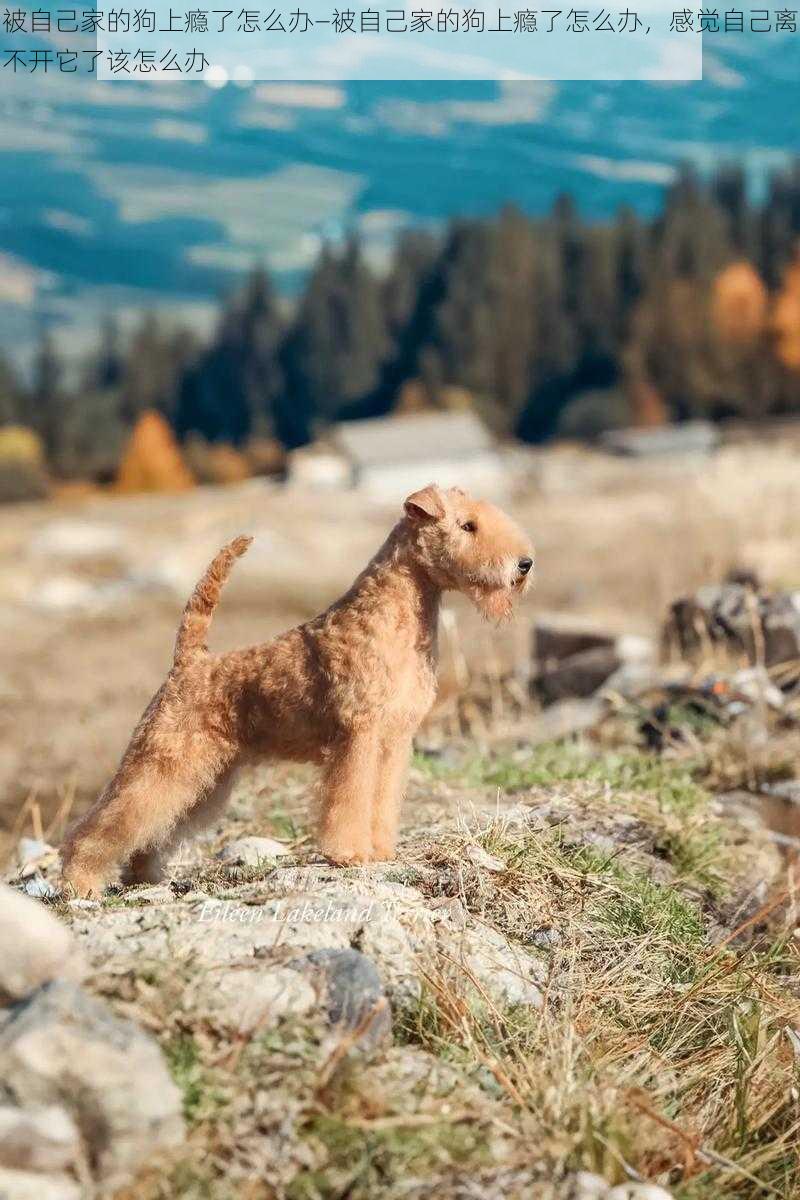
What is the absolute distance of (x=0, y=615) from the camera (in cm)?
2762

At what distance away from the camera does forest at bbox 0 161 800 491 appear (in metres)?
83.6

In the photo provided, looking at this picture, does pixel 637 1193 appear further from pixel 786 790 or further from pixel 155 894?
pixel 786 790

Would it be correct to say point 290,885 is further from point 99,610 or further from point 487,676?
point 99,610

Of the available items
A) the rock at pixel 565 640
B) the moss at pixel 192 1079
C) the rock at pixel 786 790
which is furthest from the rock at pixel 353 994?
the rock at pixel 565 640

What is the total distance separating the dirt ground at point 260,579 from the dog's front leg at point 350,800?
10.3 ft

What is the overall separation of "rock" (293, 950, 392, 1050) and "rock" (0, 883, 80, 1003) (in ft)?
2.57

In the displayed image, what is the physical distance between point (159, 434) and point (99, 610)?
70.3 metres

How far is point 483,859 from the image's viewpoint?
5812mm

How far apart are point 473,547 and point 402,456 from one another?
209ft

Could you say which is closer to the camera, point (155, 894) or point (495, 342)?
point (155, 894)

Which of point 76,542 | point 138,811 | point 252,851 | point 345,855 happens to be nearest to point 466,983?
point 345,855

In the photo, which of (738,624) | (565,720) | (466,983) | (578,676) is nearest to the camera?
(466,983)

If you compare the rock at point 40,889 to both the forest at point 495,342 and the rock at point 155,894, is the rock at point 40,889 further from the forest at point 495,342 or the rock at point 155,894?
the forest at point 495,342

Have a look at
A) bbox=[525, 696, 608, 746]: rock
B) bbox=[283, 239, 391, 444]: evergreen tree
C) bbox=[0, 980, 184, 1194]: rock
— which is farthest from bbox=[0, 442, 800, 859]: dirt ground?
bbox=[283, 239, 391, 444]: evergreen tree
